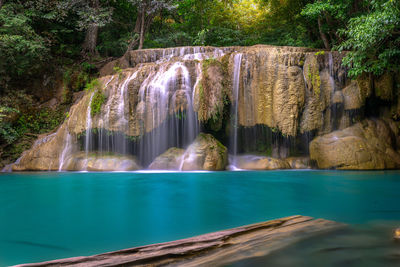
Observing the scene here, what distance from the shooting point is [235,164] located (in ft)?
37.1

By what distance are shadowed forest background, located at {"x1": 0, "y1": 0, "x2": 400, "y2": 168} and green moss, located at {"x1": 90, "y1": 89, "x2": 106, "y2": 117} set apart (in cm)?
364

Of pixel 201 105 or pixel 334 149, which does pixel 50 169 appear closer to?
pixel 201 105

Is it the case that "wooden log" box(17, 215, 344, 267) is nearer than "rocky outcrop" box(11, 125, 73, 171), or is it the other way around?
"wooden log" box(17, 215, 344, 267)

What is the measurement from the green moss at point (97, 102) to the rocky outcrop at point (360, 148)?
8882mm

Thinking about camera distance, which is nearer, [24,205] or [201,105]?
[24,205]

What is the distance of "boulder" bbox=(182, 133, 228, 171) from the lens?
1027 cm

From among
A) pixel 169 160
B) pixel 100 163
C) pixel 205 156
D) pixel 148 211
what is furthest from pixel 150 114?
pixel 148 211

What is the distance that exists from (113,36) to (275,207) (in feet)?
61.3

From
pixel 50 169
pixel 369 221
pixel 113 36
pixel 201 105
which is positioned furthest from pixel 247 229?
pixel 113 36

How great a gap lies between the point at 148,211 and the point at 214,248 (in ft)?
6.82

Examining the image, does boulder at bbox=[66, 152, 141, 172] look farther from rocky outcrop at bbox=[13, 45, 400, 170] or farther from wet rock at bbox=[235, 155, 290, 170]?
wet rock at bbox=[235, 155, 290, 170]

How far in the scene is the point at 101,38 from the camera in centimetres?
1911

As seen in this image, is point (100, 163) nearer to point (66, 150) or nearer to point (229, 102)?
point (66, 150)

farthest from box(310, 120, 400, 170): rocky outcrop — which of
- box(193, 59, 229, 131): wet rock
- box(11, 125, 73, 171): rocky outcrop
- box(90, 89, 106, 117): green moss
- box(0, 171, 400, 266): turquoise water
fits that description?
box(11, 125, 73, 171): rocky outcrop
